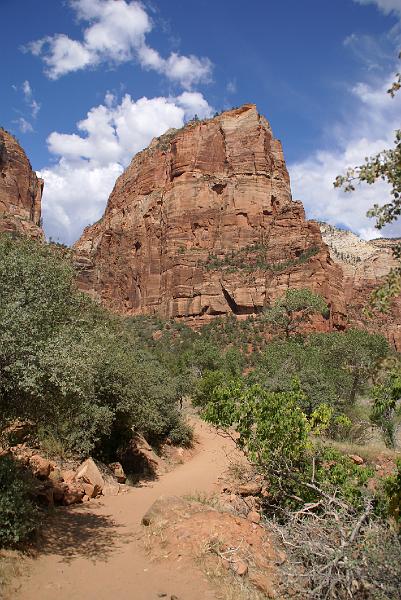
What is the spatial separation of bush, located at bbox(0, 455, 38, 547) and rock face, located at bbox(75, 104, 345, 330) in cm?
5307

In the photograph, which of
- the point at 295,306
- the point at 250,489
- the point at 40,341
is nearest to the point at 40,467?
the point at 40,341

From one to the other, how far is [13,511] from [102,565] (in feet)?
6.18

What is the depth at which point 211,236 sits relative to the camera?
73250 millimetres

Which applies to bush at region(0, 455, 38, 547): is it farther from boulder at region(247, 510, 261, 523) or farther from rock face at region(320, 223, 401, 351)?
rock face at region(320, 223, 401, 351)

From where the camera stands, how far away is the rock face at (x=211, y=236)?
6412cm

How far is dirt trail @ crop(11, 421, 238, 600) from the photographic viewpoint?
23.1 feet

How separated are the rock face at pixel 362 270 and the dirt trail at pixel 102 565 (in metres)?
49.5

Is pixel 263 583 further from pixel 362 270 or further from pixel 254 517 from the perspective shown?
pixel 362 270

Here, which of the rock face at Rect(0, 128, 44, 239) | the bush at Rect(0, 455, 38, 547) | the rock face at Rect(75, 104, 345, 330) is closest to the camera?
the bush at Rect(0, 455, 38, 547)

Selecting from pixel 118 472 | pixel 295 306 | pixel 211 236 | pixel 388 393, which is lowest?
pixel 118 472

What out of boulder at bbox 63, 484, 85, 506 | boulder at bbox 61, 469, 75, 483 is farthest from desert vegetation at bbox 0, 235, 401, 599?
boulder at bbox 63, 484, 85, 506

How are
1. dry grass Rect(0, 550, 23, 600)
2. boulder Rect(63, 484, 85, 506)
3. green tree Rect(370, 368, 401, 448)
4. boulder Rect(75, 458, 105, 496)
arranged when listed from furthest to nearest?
boulder Rect(75, 458, 105, 496) < boulder Rect(63, 484, 85, 506) < dry grass Rect(0, 550, 23, 600) < green tree Rect(370, 368, 401, 448)

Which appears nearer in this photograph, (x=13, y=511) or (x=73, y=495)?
(x=13, y=511)

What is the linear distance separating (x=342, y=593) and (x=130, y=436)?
1126 cm
